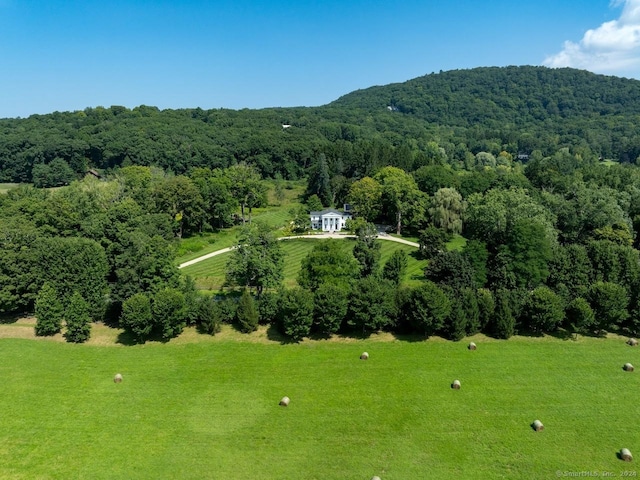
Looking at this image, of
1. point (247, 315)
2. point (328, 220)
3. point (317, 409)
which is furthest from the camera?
point (328, 220)

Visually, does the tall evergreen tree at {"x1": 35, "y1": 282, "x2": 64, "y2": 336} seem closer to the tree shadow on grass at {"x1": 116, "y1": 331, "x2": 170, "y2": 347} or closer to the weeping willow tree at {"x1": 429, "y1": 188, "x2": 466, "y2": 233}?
the tree shadow on grass at {"x1": 116, "y1": 331, "x2": 170, "y2": 347}

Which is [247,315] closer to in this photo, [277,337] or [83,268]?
[277,337]

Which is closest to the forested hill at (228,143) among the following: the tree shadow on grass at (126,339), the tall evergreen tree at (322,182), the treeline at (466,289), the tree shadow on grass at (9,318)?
the tall evergreen tree at (322,182)

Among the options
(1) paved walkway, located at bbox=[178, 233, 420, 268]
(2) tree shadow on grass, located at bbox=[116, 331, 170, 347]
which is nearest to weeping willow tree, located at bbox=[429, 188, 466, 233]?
(1) paved walkway, located at bbox=[178, 233, 420, 268]

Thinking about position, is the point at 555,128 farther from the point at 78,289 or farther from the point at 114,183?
the point at 78,289

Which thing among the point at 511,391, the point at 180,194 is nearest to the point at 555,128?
the point at 180,194

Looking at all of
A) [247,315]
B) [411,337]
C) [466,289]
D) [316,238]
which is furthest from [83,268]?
[316,238]
